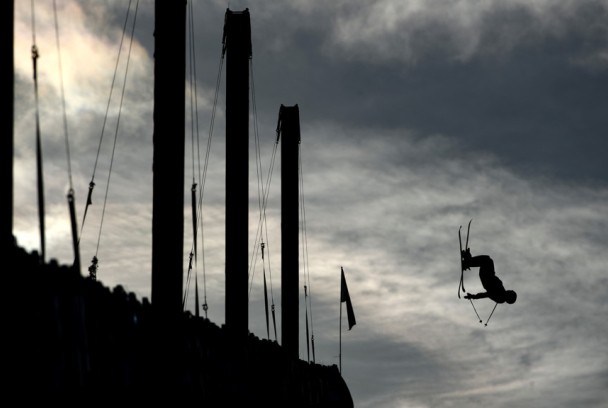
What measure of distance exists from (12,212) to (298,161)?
111 ft

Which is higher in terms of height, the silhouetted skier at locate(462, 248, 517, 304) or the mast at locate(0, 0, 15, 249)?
the silhouetted skier at locate(462, 248, 517, 304)

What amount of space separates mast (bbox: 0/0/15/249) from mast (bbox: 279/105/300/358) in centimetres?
3035

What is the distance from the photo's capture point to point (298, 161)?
53.4 m

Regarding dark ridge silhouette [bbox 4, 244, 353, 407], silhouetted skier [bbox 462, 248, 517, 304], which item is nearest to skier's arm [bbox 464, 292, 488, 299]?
silhouetted skier [bbox 462, 248, 517, 304]

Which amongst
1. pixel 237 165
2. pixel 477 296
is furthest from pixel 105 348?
pixel 237 165

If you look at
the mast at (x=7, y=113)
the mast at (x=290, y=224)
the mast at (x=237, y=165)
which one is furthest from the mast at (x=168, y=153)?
the mast at (x=290, y=224)

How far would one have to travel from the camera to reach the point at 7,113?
20156mm

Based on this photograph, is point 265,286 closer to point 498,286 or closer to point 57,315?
point 498,286

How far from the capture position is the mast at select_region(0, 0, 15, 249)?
1967 cm

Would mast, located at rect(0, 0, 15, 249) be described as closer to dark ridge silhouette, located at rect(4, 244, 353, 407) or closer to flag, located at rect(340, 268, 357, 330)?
dark ridge silhouette, located at rect(4, 244, 353, 407)

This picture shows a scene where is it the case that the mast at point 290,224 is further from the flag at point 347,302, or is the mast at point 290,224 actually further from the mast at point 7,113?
the mast at point 7,113

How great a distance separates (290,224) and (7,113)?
106 feet

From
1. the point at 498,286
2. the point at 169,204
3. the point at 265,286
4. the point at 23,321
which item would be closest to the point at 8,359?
the point at 23,321

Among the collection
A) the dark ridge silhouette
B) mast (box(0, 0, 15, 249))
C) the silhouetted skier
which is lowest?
the dark ridge silhouette
